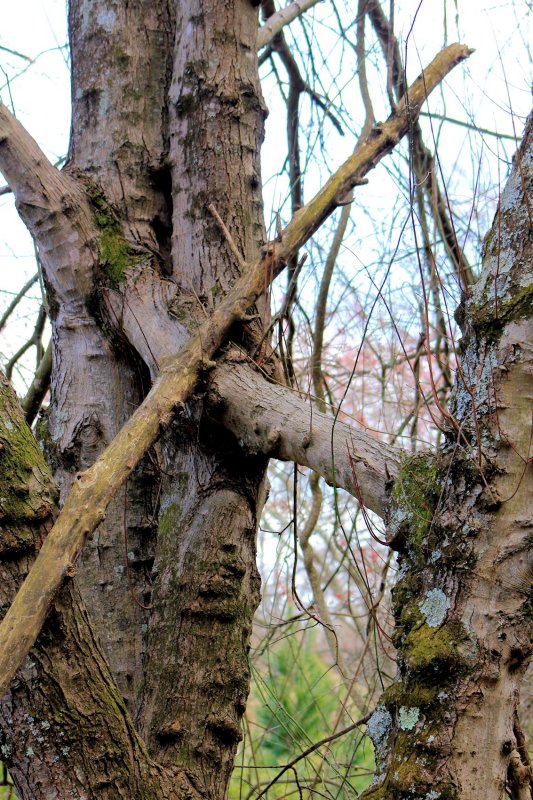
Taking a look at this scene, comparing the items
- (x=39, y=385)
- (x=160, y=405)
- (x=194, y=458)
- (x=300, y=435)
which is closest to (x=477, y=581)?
(x=300, y=435)

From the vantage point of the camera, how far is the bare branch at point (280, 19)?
2842 millimetres

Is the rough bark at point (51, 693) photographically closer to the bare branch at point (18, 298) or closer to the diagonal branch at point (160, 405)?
the diagonal branch at point (160, 405)

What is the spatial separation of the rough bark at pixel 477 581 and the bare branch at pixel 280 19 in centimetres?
169

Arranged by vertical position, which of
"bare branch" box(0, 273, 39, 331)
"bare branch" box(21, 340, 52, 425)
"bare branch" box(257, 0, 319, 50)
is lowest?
"bare branch" box(21, 340, 52, 425)

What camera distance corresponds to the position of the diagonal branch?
125 centimetres

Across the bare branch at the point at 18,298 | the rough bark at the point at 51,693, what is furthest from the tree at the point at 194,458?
the bare branch at the point at 18,298

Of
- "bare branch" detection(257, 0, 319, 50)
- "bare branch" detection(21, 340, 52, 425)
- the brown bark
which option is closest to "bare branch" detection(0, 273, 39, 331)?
"bare branch" detection(21, 340, 52, 425)

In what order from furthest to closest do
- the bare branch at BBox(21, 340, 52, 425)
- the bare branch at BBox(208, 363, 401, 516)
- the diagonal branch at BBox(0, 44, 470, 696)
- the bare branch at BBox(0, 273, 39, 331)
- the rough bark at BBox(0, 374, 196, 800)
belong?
the bare branch at BBox(0, 273, 39, 331) → the bare branch at BBox(21, 340, 52, 425) → the bare branch at BBox(208, 363, 401, 516) → the rough bark at BBox(0, 374, 196, 800) → the diagonal branch at BBox(0, 44, 470, 696)

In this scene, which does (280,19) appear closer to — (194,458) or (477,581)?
(194,458)

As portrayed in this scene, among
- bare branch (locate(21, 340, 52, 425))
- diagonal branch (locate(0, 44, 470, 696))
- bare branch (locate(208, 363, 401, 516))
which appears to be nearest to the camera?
diagonal branch (locate(0, 44, 470, 696))

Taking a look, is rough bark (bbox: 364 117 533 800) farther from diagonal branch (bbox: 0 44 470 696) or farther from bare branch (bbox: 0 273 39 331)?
bare branch (bbox: 0 273 39 331)

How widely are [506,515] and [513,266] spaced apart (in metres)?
0.44

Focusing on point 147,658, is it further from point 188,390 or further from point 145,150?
point 145,150

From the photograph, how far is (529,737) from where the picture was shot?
140 inches
